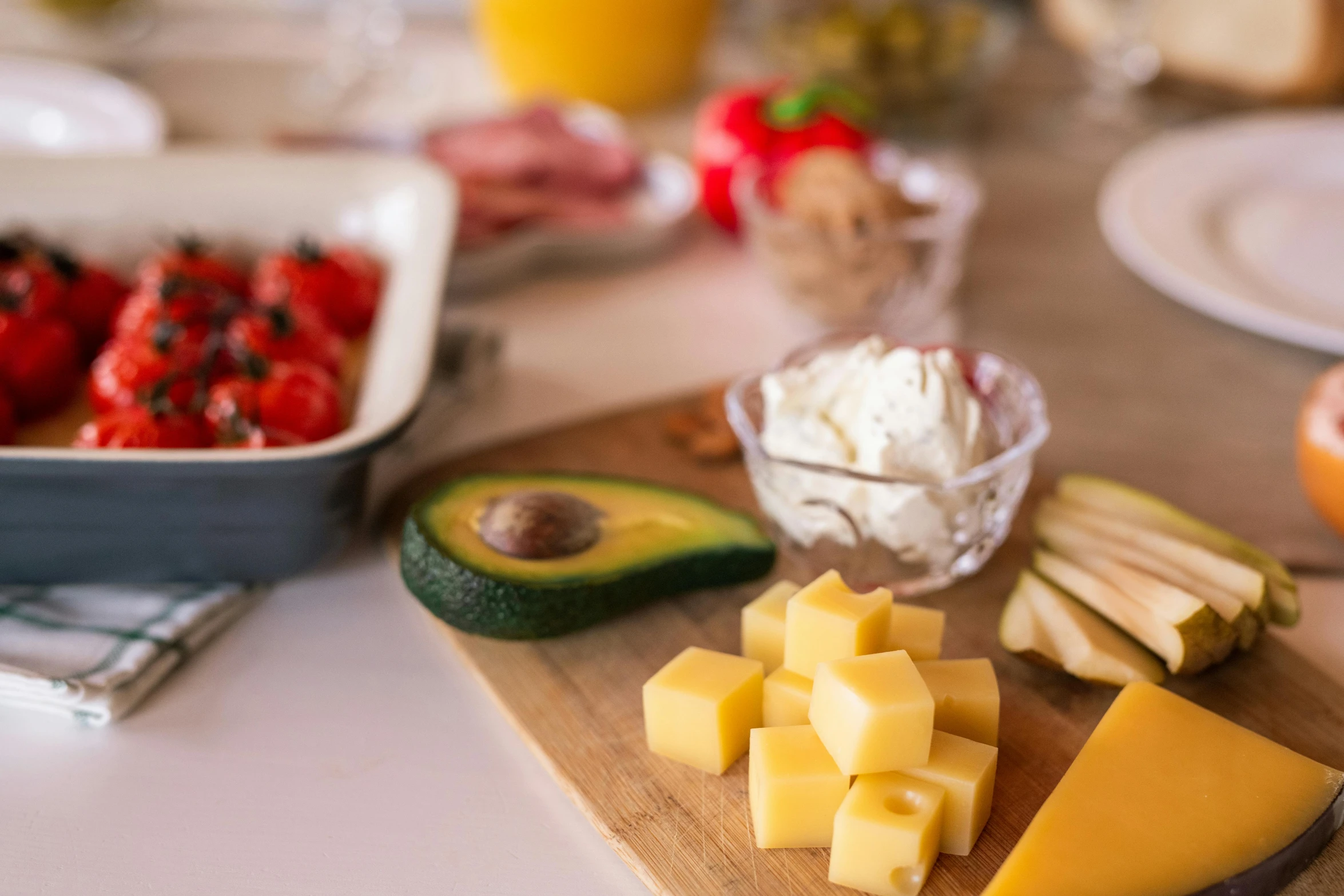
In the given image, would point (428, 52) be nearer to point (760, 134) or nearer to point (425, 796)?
point (760, 134)

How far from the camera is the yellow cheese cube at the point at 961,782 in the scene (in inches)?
27.6

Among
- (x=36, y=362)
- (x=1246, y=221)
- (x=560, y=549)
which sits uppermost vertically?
(x=36, y=362)

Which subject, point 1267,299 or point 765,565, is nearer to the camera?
point 765,565

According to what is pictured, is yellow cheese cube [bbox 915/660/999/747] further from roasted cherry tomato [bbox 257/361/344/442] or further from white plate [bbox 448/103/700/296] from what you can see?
white plate [bbox 448/103/700/296]

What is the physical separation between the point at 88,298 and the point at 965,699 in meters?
0.92

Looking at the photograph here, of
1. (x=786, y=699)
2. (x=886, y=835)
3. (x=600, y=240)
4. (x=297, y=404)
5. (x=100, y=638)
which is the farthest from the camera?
(x=600, y=240)

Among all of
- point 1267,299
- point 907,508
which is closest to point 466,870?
point 907,508

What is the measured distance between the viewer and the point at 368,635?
37.2 inches

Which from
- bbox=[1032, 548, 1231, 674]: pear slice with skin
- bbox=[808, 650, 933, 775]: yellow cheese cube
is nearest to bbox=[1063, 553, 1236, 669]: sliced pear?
bbox=[1032, 548, 1231, 674]: pear slice with skin

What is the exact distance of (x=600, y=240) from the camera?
153 cm

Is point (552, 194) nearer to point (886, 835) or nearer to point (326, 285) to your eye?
point (326, 285)

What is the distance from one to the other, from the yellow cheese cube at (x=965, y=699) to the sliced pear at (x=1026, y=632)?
8 cm

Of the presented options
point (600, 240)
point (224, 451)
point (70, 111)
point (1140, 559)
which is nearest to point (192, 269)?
point (224, 451)

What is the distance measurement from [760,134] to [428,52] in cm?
106
